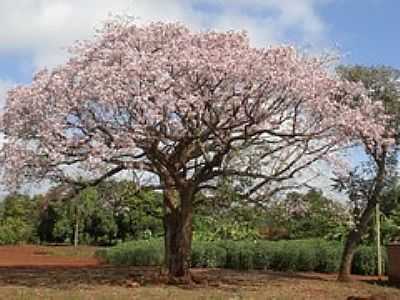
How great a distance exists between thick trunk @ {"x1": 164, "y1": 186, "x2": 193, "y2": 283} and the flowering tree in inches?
10.9

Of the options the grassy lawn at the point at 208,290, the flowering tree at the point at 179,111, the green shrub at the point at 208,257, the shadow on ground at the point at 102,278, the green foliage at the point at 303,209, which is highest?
the flowering tree at the point at 179,111

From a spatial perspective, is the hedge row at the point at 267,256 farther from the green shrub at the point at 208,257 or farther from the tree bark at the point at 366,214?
the tree bark at the point at 366,214

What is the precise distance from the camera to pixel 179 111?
658 inches

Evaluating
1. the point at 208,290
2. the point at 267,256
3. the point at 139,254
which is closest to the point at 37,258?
the point at 139,254

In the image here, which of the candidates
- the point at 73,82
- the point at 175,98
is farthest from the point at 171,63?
the point at 73,82

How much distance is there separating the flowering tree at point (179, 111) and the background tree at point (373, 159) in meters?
1.86

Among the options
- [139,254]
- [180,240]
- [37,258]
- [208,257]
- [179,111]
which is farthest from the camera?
[37,258]

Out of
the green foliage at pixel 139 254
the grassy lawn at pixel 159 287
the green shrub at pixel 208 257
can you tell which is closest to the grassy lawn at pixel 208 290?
the grassy lawn at pixel 159 287

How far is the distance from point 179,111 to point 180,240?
3.92 meters

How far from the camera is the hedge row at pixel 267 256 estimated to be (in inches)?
1095

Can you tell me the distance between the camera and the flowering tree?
54.2 feet

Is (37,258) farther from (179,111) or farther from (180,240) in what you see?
(179,111)

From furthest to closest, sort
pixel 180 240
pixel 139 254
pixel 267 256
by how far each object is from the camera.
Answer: pixel 139 254 → pixel 267 256 → pixel 180 240

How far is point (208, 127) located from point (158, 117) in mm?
1356
